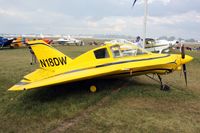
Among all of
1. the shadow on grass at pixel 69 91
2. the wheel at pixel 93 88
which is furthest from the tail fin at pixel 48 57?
the wheel at pixel 93 88

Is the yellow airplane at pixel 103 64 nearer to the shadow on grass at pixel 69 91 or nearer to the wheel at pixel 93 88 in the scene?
the wheel at pixel 93 88

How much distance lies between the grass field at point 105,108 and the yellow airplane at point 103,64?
801 millimetres

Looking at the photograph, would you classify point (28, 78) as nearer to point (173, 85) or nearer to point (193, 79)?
point (173, 85)

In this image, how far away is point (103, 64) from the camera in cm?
1042

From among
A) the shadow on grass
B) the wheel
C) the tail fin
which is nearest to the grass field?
the shadow on grass

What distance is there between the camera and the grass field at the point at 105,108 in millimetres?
7375

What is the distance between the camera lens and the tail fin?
11.1 metres

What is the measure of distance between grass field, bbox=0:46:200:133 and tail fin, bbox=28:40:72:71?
1128 mm

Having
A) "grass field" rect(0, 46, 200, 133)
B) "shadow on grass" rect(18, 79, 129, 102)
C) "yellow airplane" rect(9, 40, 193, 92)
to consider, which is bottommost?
"grass field" rect(0, 46, 200, 133)

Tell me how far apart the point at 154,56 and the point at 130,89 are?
1.89 m

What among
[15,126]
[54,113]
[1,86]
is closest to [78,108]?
[54,113]

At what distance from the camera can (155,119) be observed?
7.77 meters

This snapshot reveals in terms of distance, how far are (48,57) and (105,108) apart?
413cm

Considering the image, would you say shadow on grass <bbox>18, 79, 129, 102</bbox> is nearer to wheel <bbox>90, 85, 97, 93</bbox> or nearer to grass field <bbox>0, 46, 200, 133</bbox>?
grass field <bbox>0, 46, 200, 133</bbox>
